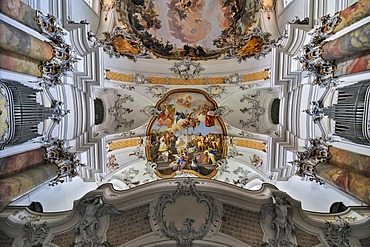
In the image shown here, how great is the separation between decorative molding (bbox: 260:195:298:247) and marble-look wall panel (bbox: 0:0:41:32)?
257 inches

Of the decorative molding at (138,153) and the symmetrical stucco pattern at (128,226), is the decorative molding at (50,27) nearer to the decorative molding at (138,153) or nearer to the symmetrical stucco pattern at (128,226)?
the symmetrical stucco pattern at (128,226)

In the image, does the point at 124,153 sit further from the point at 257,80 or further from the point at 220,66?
the point at 257,80

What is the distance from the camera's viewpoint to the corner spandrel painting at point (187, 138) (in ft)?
38.4

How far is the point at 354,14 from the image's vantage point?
20.0 feet

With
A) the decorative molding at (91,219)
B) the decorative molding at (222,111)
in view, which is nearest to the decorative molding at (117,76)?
the decorative molding at (222,111)

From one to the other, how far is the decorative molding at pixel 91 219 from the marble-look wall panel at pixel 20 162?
179cm

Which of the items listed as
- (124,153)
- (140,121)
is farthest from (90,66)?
(124,153)

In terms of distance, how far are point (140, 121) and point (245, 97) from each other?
4450mm

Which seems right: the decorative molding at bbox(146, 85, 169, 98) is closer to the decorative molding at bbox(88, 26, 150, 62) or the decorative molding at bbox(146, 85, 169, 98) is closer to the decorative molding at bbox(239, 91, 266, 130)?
the decorative molding at bbox(88, 26, 150, 62)

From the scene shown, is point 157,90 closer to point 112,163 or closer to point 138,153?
point 138,153

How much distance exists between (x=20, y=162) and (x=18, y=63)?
7.42ft

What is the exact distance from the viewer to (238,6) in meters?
10.4

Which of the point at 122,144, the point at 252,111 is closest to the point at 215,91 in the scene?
the point at 252,111

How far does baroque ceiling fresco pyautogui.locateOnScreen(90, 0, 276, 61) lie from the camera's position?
33.8ft
